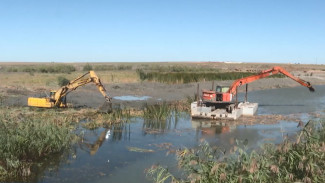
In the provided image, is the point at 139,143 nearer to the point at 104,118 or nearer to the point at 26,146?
the point at 104,118

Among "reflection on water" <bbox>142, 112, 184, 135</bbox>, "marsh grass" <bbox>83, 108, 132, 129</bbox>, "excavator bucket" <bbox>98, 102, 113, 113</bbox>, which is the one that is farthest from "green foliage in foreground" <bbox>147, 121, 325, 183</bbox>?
"excavator bucket" <bbox>98, 102, 113, 113</bbox>

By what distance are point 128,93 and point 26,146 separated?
23.1 metres

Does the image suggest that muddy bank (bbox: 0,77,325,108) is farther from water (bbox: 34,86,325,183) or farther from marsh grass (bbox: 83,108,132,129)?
water (bbox: 34,86,325,183)

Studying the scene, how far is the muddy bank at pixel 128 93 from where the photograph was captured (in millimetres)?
25797

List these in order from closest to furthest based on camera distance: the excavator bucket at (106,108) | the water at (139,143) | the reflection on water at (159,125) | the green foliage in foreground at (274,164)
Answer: the green foliage in foreground at (274,164)
the water at (139,143)
the reflection on water at (159,125)
the excavator bucket at (106,108)

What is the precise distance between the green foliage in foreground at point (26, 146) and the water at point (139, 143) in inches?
25.3

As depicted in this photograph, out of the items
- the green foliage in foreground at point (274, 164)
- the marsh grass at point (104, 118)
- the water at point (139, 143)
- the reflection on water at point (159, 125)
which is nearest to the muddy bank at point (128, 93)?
the marsh grass at point (104, 118)

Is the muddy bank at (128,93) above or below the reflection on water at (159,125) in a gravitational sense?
above

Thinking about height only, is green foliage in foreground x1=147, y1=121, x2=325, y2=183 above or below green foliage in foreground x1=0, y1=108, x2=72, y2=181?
above

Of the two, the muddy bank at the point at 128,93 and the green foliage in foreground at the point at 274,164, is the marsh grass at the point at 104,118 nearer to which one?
the muddy bank at the point at 128,93

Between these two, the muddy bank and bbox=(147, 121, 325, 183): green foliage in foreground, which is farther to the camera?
the muddy bank

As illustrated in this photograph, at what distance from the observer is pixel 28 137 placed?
426 inches

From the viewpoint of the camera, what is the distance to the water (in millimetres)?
10688

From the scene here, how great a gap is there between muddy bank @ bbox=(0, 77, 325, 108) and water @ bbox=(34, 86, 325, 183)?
697 cm
